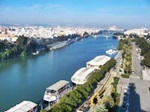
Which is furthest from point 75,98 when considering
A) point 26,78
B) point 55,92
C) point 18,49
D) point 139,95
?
point 18,49

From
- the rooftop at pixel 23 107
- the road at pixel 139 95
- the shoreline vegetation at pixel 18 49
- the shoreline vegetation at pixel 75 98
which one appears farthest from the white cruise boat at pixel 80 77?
the shoreline vegetation at pixel 18 49

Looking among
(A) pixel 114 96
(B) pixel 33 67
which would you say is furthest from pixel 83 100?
(B) pixel 33 67

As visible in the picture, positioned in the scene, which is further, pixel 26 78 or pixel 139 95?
pixel 26 78

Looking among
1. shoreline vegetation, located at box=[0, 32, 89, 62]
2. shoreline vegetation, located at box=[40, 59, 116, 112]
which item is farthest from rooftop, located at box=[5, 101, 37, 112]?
shoreline vegetation, located at box=[0, 32, 89, 62]

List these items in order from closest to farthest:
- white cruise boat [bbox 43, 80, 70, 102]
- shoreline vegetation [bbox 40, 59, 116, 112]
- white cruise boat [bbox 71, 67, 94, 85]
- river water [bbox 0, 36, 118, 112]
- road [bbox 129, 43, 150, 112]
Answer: shoreline vegetation [bbox 40, 59, 116, 112], road [bbox 129, 43, 150, 112], white cruise boat [bbox 43, 80, 70, 102], river water [bbox 0, 36, 118, 112], white cruise boat [bbox 71, 67, 94, 85]

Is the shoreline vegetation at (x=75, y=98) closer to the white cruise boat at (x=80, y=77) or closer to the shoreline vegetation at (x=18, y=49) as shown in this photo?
the white cruise boat at (x=80, y=77)

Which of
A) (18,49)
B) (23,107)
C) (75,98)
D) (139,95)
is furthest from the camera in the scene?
(18,49)

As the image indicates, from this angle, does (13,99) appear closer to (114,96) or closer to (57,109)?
(57,109)

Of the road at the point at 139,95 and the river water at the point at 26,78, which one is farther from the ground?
the road at the point at 139,95

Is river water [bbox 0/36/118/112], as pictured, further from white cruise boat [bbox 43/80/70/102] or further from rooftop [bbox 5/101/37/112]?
rooftop [bbox 5/101/37/112]

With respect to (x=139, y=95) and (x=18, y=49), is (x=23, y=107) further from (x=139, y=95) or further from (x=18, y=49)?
(x=18, y=49)

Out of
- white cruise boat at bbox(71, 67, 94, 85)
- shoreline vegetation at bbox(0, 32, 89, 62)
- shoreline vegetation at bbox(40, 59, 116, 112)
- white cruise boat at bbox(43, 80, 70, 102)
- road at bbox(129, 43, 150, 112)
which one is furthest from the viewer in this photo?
shoreline vegetation at bbox(0, 32, 89, 62)

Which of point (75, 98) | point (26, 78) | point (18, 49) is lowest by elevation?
point (26, 78)
